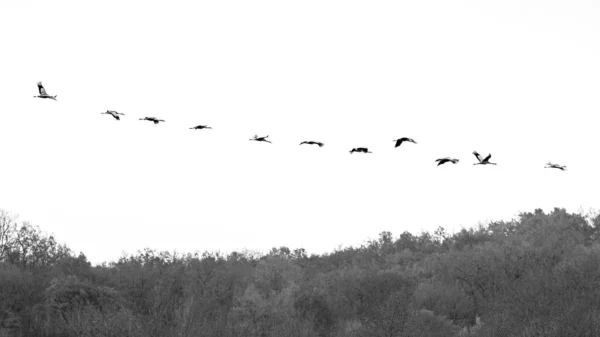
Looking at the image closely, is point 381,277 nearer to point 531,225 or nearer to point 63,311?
point 63,311

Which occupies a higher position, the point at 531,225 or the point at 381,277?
the point at 531,225

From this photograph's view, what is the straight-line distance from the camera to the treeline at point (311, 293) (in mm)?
42281

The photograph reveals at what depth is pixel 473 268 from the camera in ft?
219

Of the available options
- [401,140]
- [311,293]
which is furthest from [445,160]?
[311,293]

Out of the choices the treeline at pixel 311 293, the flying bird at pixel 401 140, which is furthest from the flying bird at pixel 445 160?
the treeline at pixel 311 293

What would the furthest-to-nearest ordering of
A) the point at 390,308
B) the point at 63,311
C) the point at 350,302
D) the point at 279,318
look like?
the point at 350,302 < the point at 279,318 < the point at 63,311 < the point at 390,308

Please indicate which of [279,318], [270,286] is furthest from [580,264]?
[270,286]

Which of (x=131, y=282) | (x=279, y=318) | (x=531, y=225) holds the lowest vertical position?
(x=279, y=318)

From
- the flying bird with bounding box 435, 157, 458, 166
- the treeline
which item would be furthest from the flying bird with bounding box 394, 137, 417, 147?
the treeline

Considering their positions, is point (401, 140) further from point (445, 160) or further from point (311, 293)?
point (311, 293)

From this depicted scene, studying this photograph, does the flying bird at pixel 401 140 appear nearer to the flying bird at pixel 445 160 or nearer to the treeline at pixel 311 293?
the flying bird at pixel 445 160

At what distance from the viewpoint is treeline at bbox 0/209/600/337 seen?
42281mm

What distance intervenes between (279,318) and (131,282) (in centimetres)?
1418

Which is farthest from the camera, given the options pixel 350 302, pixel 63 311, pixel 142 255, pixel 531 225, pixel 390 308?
pixel 531 225
